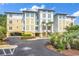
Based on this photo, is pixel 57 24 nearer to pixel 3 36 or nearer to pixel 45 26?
pixel 45 26

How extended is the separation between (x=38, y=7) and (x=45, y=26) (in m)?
0.19

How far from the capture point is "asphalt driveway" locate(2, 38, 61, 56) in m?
3.93

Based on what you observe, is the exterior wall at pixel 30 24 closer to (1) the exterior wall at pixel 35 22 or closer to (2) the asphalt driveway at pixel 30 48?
(1) the exterior wall at pixel 35 22

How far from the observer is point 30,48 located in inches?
155

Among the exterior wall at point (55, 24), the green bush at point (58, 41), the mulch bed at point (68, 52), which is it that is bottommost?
the mulch bed at point (68, 52)

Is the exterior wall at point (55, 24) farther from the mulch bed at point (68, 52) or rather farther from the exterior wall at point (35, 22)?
the mulch bed at point (68, 52)

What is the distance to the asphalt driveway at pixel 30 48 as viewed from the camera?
393 cm

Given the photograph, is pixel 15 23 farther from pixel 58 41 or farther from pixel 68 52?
pixel 68 52

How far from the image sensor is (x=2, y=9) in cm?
392

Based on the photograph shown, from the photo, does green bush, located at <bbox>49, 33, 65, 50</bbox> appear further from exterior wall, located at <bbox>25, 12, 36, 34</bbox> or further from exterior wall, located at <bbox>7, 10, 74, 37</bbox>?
exterior wall, located at <bbox>25, 12, 36, 34</bbox>

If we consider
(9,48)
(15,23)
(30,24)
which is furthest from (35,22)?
(9,48)

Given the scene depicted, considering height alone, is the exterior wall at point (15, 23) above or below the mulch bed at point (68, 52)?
above

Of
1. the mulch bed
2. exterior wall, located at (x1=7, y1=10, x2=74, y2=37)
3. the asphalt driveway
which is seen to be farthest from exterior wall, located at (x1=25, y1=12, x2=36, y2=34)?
the mulch bed

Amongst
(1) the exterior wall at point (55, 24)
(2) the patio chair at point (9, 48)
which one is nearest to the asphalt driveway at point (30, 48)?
(2) the patio chair at point (9, 48)
